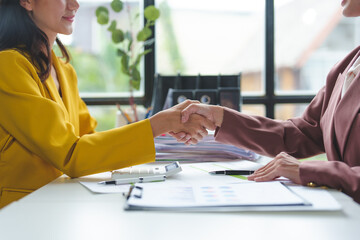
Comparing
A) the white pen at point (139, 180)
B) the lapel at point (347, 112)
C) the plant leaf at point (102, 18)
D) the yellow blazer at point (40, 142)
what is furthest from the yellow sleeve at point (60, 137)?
the plant leaf at point (102, 18)

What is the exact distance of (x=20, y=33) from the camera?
1397 mm

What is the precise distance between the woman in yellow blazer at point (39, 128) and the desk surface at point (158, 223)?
0.30 meters

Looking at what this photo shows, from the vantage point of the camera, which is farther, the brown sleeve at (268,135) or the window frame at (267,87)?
the window frame at (267,87)

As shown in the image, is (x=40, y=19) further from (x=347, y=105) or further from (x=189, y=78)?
(x=347, y=105)

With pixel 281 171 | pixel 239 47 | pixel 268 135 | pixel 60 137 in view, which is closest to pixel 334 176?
pixel 281 171

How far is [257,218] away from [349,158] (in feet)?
1.99

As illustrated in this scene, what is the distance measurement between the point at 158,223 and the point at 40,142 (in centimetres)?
58

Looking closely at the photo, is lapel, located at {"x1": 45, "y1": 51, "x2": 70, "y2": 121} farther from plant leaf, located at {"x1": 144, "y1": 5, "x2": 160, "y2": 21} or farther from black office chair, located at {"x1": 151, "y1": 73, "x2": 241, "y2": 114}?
plant leaf, located at {"x1": 144, "y1": 5, "x2": 160, "y2": 21}

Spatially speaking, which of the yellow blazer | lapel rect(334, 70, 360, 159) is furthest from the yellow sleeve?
lapel rect(334, 70, 360, 159)

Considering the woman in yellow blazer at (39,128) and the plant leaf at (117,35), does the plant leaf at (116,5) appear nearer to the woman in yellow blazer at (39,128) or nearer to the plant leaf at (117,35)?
the plant leaf at (117,35)

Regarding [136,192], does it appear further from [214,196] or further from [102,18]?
[102,18]

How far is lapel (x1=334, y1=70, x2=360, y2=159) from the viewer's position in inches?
46.6

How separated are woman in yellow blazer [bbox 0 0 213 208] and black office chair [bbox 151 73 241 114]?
63cm

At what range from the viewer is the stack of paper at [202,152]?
1.44m
